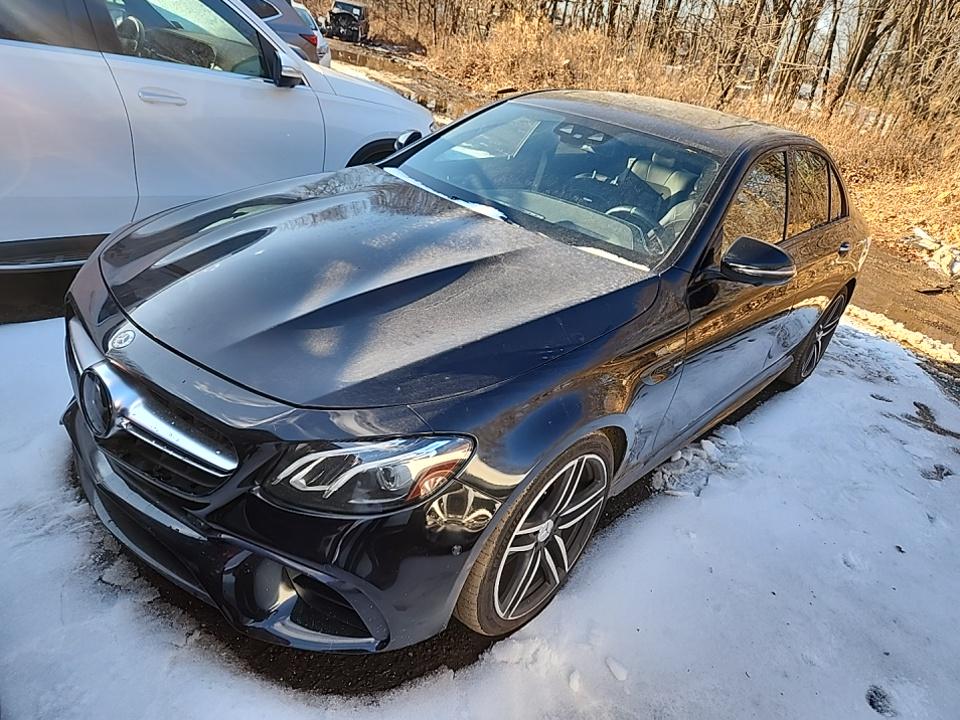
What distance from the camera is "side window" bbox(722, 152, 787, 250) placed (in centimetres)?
270

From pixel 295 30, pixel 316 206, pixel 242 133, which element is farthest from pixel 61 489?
pixel 295 30

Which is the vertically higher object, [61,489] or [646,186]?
[646,186]

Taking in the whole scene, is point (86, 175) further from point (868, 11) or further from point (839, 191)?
point (868, 11)

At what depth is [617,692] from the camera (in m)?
2.08

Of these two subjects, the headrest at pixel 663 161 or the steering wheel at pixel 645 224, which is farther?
the headrest at pixel 663 161

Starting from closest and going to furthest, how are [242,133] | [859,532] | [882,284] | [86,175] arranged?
[859,532] → [86,175] → [242,133] → [882,284]

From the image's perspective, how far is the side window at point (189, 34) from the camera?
11.2 ft

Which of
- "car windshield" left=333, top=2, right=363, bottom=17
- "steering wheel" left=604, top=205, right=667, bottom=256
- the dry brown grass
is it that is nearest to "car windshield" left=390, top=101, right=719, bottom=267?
"steering wheel" left=604, top=205, right=667, bottom=256

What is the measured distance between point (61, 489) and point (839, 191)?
13.7 ft

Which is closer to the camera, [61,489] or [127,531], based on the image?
[127,531]

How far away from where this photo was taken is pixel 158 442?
5.53ft

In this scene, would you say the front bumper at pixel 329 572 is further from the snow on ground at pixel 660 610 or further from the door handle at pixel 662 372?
the door handle at pixel 662 372

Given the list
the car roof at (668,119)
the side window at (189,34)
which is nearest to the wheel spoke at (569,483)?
the car roof at (668,119)

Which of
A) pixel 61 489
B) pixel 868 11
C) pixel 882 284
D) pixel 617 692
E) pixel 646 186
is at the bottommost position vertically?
pixel 882 284
